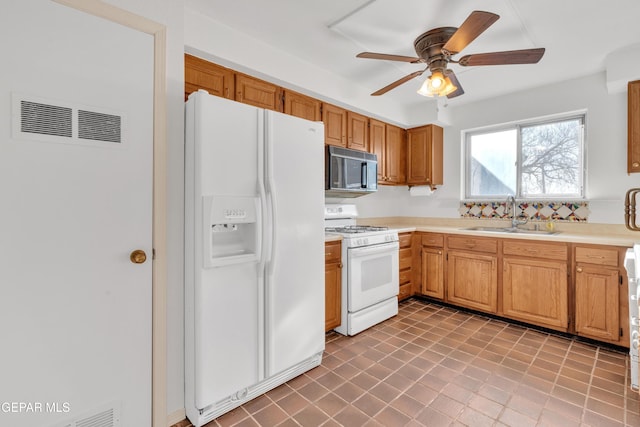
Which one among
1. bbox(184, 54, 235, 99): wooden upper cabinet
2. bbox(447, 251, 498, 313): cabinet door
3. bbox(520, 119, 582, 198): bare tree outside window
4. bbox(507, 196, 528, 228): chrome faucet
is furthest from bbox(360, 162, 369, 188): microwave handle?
bbox(520, 119, 582, 198): bare tree outside window

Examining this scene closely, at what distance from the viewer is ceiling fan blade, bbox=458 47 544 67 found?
6.09 feet

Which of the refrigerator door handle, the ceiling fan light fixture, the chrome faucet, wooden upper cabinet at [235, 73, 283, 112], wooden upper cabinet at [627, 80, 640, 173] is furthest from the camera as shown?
the chrome faucet

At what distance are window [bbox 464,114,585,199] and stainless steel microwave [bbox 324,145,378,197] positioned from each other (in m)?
1.48

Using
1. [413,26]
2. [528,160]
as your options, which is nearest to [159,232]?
[413,26]

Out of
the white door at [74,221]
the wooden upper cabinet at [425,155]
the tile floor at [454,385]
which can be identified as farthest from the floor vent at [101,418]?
the wooden upper cabinet at [425,155]

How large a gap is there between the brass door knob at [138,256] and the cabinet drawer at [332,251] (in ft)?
4.66

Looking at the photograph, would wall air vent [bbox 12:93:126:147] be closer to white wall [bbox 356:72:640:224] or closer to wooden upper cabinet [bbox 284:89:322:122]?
wooden upper cabinet [bbox 284:89:322:122]

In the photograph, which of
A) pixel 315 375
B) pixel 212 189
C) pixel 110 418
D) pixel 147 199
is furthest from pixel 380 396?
pixel 147 199

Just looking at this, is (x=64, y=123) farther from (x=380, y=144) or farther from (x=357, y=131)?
(x=380, y=144)

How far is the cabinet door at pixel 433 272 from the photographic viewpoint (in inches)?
135

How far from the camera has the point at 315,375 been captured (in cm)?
209

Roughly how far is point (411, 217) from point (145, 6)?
3767 mm

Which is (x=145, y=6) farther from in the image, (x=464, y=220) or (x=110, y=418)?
(x=464, y=220)

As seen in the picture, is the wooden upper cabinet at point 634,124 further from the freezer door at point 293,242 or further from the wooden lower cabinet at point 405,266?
the freezer door at point 293,242
